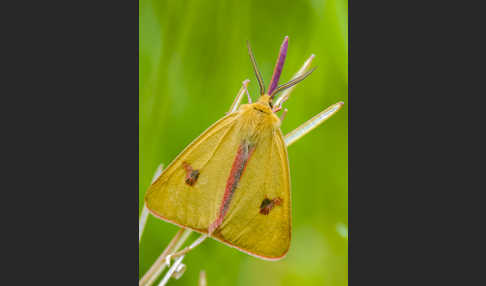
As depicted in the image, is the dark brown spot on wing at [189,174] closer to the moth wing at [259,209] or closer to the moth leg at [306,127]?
the moth wing at [259,209]

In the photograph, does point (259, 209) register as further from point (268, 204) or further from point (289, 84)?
point (289, 84)

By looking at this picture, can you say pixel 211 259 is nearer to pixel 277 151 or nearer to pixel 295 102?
pixel 277 151

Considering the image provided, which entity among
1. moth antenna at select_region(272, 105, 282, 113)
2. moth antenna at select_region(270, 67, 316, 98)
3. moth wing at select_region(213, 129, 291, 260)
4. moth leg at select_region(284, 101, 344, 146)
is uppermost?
moth antenna at select_region(270, 67, 316, 98)

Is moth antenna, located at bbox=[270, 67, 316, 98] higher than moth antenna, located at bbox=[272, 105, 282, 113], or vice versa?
moth antenna, located at bbox=[270, 67, 316, 98]

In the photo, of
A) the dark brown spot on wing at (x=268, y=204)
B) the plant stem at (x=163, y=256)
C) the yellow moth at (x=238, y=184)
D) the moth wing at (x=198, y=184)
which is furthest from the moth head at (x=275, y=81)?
the plant stem at (x=163, y=256)

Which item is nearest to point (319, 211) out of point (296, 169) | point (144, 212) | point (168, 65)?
point (296, 169)

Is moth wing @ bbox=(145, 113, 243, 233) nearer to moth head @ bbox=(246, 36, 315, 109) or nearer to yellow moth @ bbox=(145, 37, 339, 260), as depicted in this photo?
yellow moth @ bbox=(145, 37, 339, 260)

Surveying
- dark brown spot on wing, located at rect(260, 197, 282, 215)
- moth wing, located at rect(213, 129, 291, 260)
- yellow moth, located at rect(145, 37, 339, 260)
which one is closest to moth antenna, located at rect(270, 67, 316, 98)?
yellow moth, located at rect(145, 37, 339, 260)
